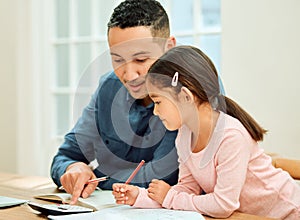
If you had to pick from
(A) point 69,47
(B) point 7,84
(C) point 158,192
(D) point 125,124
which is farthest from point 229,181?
(B) point 7,84

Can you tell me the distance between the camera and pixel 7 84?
3143mm

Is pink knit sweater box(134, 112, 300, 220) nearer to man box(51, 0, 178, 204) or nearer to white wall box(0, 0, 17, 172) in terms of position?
man box(51, 0, 178, 204)

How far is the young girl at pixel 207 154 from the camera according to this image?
3.33 feet

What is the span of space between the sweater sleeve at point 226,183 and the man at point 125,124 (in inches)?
9.1

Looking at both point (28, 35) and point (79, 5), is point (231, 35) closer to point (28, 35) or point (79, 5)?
point (79, 5)

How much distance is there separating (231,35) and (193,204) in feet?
4.45

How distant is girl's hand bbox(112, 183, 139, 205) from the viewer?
1.07 meters

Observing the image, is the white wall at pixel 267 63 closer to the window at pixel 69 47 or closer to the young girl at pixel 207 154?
the window at pixel 69 47

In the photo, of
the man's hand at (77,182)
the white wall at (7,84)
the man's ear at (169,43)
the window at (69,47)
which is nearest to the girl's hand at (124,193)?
the man's hand at (77,182)

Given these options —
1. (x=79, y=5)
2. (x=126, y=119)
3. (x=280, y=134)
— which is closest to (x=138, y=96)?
(x=126, y=119)

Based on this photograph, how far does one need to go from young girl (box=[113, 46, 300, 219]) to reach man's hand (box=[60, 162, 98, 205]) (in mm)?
154

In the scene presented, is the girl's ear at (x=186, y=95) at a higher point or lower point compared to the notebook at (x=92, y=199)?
higher

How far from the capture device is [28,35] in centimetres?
319

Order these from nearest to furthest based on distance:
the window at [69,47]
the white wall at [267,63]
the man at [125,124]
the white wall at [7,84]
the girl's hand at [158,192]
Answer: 1. the girl's hand at [158,192]
2. the man at [125,124]
3. the white wall at [267,63]
4. the window at [69,47]
5. the white wall at [7,84]
